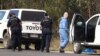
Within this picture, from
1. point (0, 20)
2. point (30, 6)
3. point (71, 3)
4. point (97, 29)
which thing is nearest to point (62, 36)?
point (97, 29)

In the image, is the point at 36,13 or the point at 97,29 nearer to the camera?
the point at 97,29

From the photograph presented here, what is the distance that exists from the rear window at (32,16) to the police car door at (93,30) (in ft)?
12.1

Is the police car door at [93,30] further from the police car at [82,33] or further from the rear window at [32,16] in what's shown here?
A: the rear window at [32,16]

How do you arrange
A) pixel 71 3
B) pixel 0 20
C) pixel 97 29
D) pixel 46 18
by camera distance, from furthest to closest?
1. pixel 71 3
2. pixel 0 20
3. pixel 46 18
4. pixel 97 29

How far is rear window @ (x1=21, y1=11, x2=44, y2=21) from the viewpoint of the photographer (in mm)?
22327

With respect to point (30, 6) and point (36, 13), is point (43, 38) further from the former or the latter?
point (30, 6)

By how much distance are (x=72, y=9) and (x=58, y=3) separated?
99 centimetres

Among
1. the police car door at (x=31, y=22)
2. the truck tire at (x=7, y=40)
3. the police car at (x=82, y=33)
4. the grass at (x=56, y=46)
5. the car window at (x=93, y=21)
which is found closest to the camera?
the police car at (x=82, y=33)

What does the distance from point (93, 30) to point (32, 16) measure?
171 inches

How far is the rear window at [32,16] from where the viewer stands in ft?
73.2

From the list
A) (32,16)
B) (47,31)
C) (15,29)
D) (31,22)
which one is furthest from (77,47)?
(32,16)

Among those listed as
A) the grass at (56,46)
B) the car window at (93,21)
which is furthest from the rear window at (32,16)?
the car window at (93,21)

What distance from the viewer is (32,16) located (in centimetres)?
2262

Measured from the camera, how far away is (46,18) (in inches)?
791
